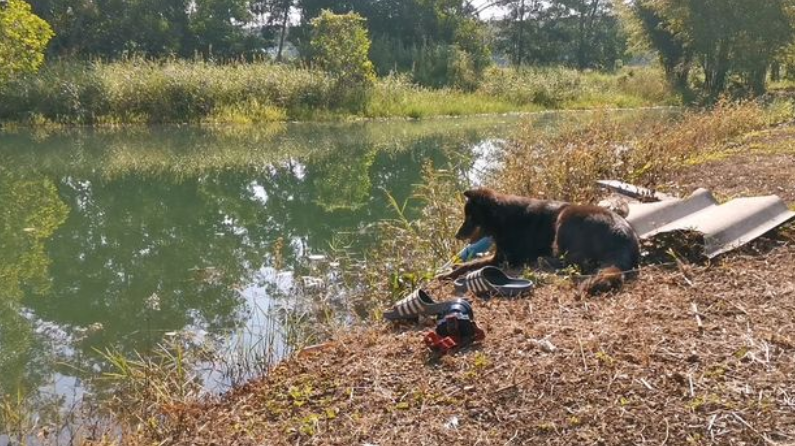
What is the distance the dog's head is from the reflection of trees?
124 inches

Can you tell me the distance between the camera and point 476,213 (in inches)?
199

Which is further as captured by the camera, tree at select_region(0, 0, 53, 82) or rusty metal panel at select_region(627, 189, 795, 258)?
tree at select_region(0, 0, 53, 82)

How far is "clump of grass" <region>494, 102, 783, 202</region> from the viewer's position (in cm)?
671

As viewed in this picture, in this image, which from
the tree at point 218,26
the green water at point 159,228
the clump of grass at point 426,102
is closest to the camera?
the green water at point 159,228

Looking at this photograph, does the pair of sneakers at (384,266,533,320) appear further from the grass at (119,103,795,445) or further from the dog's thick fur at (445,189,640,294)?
the dog's thick fur at (445,189,640,294)

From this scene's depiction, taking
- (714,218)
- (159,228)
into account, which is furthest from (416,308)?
(159,228)

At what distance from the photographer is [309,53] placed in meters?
29.2

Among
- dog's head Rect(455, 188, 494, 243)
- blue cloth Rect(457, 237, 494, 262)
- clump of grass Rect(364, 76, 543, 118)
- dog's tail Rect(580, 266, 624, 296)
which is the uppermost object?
clump of grass Rect(364, 76, 543, 118)

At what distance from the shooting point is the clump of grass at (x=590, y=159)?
6715 mm

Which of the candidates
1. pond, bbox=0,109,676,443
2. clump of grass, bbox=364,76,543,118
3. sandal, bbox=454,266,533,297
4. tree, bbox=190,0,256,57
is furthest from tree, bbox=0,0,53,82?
sandal, bbox=454,266,533,297

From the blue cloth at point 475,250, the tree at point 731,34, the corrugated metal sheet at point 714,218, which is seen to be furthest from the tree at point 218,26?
the corrugated metal sheet at point 714,218

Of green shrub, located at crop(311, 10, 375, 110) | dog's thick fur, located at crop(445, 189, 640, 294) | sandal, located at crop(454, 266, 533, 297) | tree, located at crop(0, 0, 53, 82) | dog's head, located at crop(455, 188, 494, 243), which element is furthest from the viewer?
green shrub, located at crop(311, 10, 375, 110)

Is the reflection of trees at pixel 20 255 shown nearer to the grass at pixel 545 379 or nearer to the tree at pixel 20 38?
the grass at pixel 545 379

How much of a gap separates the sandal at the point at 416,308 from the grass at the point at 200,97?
16744 mm
